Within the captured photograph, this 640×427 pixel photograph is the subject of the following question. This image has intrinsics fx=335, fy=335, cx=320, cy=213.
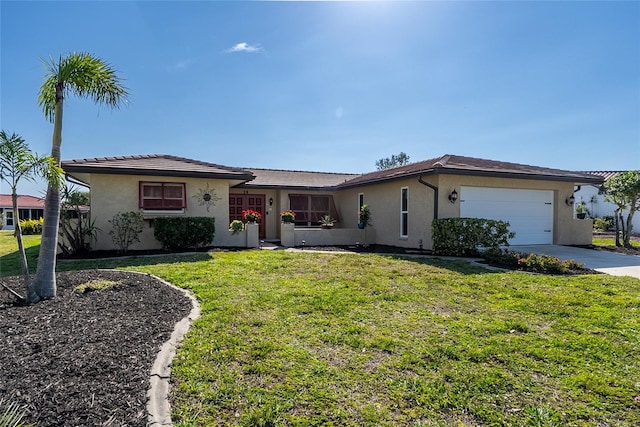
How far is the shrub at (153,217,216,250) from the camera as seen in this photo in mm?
10977

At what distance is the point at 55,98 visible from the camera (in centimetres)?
530

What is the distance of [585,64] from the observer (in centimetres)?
1042

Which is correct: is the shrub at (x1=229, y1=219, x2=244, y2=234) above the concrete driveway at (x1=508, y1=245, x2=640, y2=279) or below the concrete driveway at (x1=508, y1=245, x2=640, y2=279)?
above

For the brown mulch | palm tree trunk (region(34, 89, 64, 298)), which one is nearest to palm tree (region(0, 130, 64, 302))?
palm tree trunk (region(34, 89, 64, 298))

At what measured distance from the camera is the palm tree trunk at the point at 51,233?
4.93 m

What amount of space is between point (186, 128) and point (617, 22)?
1500cm

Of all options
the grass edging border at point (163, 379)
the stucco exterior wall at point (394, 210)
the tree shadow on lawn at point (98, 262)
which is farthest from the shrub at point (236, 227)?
the grass edging border at point (163, 379)

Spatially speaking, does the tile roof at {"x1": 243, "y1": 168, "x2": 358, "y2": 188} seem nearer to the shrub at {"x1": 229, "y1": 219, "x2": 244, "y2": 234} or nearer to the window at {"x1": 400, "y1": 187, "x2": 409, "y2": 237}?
the shrub at {"x1": 229, "y1": 219, "x2": 244, "y2": 234}

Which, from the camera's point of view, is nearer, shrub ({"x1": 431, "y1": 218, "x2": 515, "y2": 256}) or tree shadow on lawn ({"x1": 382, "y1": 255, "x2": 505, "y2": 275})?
tree shadow on lawn ({"x1": 382, "y1": 255, "x2": 505, "y2": 275})

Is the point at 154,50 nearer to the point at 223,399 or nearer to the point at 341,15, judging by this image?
the point at 341,15

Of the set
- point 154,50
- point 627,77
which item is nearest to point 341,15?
point 154,50

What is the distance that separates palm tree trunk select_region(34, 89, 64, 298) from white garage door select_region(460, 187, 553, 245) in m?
10.9

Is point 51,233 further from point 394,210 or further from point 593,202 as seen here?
point 593,202

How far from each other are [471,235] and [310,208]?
29.1 ft
